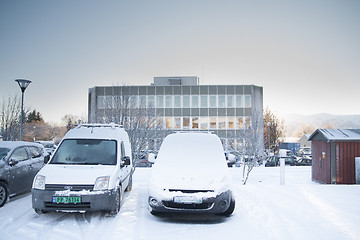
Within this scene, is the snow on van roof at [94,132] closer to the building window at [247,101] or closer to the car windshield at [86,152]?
the car windshield at [86,152]

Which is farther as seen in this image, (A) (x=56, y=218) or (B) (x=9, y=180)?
(B) (x=9, y=180)

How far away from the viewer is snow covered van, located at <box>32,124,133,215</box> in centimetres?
624

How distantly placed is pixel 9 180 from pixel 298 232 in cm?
724

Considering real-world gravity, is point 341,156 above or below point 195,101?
below

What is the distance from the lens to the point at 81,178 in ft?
21.0

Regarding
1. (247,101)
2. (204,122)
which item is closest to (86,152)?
(204,122)

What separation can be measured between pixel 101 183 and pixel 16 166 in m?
3.54

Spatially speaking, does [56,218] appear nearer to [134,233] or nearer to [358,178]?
[134,233]

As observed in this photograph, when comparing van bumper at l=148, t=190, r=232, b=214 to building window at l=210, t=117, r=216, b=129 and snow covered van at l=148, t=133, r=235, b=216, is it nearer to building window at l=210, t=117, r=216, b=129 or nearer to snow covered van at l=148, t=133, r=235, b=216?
snow covered van at l=148, t=133, r=235, b=216

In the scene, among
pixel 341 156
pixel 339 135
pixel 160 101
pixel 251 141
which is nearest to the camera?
pixel 341 156

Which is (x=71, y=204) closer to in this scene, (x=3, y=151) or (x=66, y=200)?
(x=66, y=200)

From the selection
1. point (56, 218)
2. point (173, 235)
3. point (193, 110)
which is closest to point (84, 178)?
point (56, 218)

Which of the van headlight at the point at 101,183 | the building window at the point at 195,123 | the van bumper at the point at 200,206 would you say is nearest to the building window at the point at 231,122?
the building window at the point at 195,123

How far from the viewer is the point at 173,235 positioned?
554 cm
